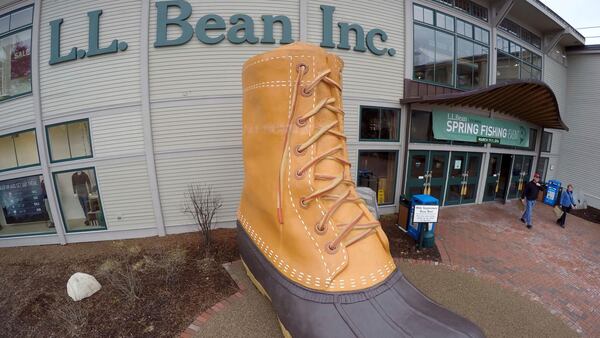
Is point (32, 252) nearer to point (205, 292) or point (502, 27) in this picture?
point (205, 292)

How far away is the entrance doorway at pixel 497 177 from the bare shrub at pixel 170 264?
938cm

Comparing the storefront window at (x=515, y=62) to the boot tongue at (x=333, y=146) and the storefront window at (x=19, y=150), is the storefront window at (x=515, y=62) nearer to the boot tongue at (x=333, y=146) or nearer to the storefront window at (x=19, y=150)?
the boot tongue at (x=333, y=146)

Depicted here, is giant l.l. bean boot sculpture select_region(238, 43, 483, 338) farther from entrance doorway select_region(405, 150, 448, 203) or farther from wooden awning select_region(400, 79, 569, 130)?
entrance doorway select_region(405, 150, 448, 203)

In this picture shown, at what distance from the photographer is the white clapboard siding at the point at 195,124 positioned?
4.51 meters

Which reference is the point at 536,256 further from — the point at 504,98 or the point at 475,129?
the point at 504,98

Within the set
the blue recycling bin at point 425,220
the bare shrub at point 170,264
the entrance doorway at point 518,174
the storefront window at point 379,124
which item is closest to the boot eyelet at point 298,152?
the bare shrub at point 170,264

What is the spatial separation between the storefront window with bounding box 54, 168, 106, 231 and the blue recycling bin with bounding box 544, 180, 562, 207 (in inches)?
564

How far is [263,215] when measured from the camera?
200cm

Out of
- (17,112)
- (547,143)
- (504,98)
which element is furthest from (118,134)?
(547,143)

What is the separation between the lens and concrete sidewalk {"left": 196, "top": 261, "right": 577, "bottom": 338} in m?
2.16

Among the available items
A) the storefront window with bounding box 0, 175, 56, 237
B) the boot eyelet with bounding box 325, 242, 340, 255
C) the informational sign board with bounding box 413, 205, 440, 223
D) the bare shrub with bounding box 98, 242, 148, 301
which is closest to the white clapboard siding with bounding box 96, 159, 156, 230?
the bare shrub with bounding box 98, 242, 148, 301

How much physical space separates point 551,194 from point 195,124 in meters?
12.6

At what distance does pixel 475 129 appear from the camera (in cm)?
682

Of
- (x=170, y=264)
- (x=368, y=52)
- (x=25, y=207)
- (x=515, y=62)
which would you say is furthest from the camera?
(x=515, y=62)
